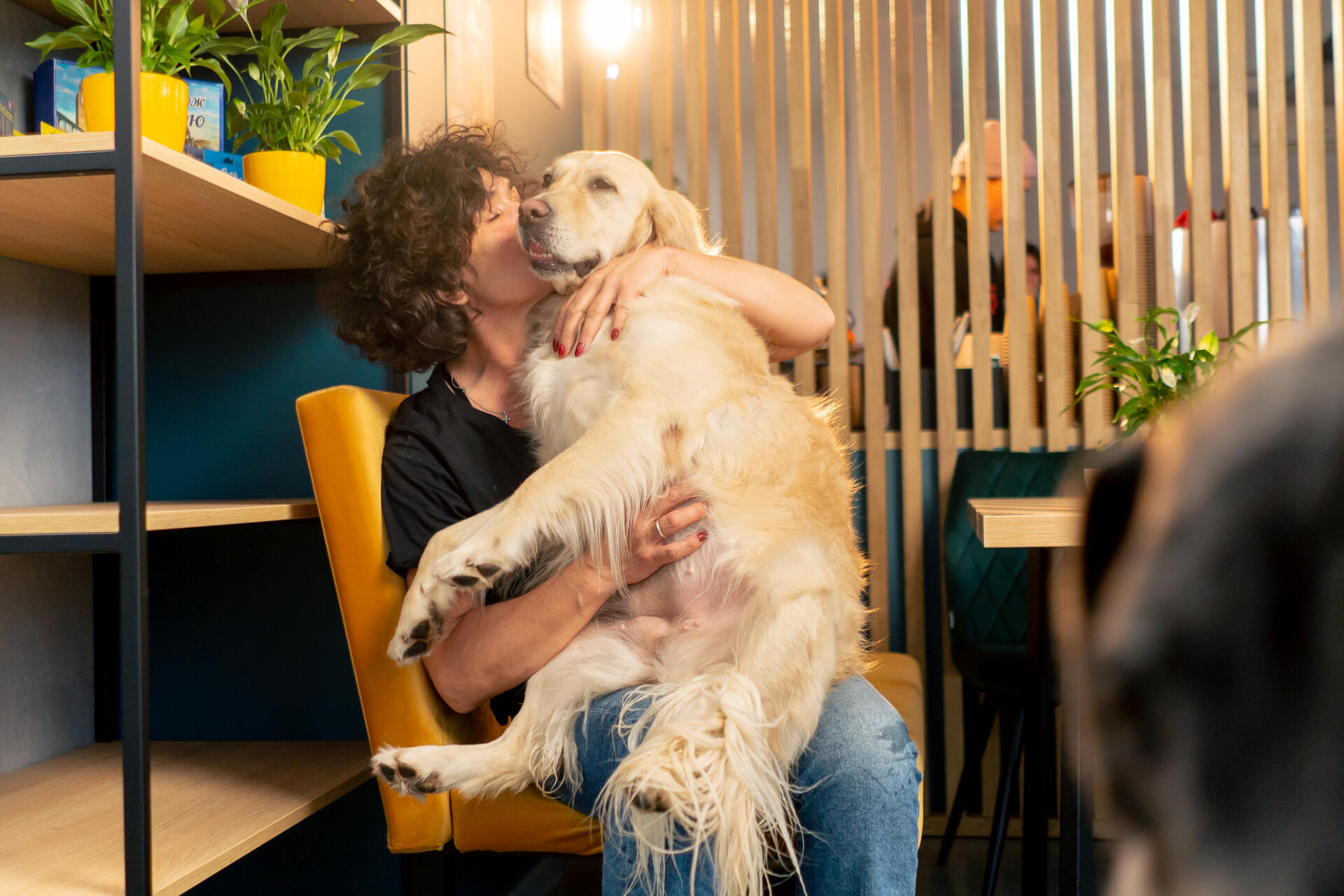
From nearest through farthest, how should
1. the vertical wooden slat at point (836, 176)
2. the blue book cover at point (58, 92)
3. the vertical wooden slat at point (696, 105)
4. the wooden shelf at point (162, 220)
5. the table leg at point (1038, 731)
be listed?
the wooden shelf at point (162, 220) < the blue book cover at point (58, 92) < the table leg at point (1038, 731) < the vertical wooden slat at point (836, 176) < the vertical wooden slat at point (696, 105)

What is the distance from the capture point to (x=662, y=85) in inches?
124

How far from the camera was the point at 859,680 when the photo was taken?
50.4 inches

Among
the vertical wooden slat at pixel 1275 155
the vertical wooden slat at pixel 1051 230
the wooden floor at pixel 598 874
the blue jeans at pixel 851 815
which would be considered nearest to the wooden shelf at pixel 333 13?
the blue jeans at pixel 851 815

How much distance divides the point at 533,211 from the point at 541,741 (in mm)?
814

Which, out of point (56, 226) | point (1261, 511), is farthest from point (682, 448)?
point (1261, 511)

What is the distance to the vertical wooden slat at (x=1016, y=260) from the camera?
2869mm

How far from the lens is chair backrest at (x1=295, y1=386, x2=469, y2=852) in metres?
1.41

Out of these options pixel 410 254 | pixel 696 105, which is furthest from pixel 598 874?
pixel 696 105

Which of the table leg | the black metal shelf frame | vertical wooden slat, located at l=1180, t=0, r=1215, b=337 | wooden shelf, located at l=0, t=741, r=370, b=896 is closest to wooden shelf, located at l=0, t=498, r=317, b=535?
the black metal shelf frame

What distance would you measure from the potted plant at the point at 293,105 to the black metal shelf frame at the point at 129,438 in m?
0.45

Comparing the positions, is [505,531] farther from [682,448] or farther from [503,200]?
[503,200]

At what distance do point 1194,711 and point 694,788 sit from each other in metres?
0.90

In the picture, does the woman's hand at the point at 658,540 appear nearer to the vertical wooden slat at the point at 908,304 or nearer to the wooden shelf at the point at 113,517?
the wooden shelf at the point at 113,517

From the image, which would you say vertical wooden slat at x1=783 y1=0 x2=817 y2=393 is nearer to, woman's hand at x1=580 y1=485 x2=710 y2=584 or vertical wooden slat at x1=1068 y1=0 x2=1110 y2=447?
vertical wooden slat at x1=1068 y1=0 x2=1110 y2=447
